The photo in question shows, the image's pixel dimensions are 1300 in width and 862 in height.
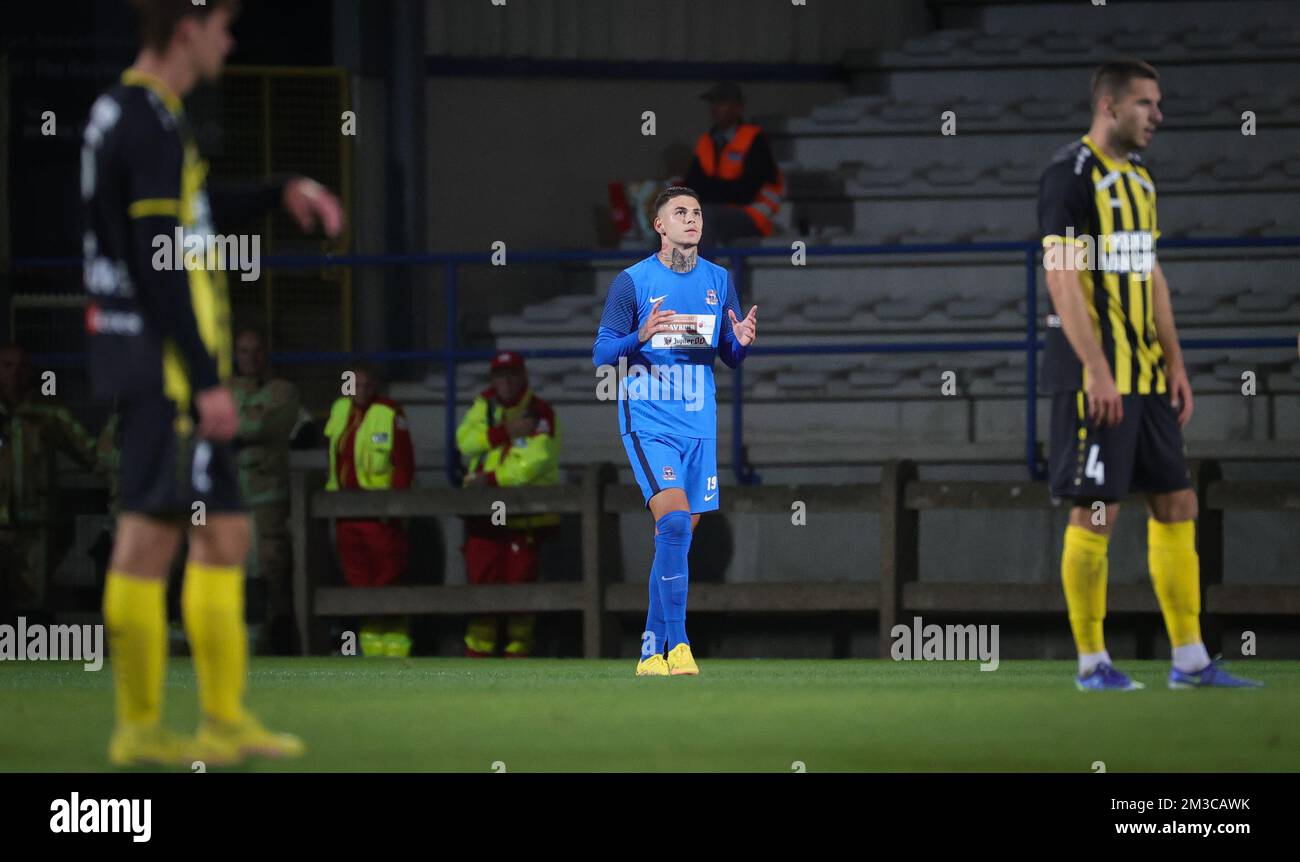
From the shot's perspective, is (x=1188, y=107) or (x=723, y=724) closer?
(x=723, y=724)

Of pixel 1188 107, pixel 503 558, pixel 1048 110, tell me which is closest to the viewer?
pixel 503 558

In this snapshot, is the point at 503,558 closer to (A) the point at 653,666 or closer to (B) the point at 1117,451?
(A) the point at 653,666

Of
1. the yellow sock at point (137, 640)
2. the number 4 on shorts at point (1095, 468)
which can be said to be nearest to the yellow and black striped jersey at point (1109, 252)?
the number 4 on shorts at point (1095, 468)

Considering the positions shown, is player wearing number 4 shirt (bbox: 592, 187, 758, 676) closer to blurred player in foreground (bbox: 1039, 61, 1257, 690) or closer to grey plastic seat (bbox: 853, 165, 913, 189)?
blurred player in foreground (bbox: 1039, 61, 1257, 690)

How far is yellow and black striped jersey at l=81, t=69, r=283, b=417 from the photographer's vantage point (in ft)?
20.2

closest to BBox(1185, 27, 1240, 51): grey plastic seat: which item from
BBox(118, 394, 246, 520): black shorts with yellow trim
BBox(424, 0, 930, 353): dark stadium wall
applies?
BBox(424, 0, 930, 353): dark stadium wall

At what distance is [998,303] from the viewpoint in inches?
662

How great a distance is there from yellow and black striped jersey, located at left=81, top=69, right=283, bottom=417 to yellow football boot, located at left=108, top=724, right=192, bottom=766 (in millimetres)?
881

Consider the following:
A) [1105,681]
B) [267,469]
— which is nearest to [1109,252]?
[1105,681]

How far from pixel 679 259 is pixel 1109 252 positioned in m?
3.05

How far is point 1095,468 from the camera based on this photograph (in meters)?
8.20

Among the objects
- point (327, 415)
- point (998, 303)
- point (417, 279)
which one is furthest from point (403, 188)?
point (998, 303)
